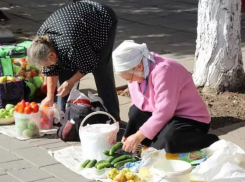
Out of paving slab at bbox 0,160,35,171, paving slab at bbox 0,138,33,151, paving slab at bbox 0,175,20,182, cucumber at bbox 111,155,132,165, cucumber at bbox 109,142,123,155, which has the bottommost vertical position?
paving slab at bbox 0,138,33,151

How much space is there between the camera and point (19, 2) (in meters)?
13.2

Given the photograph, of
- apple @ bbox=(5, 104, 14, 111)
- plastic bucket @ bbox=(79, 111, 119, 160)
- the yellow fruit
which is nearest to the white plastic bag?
the yellow fruit

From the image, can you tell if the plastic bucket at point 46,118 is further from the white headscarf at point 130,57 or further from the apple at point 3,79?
the white headscarf at point 130,57

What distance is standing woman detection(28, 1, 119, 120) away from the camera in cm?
533

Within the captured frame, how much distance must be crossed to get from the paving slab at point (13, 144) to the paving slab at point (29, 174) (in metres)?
0.52

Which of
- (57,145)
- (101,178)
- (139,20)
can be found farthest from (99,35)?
(139,20)

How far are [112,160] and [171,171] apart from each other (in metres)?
0.63

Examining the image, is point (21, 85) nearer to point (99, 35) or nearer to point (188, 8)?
point (99, 35)

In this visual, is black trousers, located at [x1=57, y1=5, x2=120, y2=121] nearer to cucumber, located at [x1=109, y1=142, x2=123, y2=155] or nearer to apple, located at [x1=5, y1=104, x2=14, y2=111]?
cucumber, located at [x1=109, y1=142, x2=123, y2=155]

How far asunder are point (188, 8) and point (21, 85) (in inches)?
252

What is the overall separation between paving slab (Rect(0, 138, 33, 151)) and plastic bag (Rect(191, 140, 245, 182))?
1702mm

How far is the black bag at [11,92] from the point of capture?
20.5 ft

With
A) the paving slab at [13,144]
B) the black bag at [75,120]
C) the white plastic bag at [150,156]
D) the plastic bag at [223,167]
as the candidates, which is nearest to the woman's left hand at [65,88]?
the black bag at [75,120]

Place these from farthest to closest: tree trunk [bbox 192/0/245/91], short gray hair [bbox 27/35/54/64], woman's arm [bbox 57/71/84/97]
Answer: tree trunk [bbox 192/0/245/91]
woman's arm [bbox 57/71/84/97]
short gray hair [bbox 27/35/54/64]
